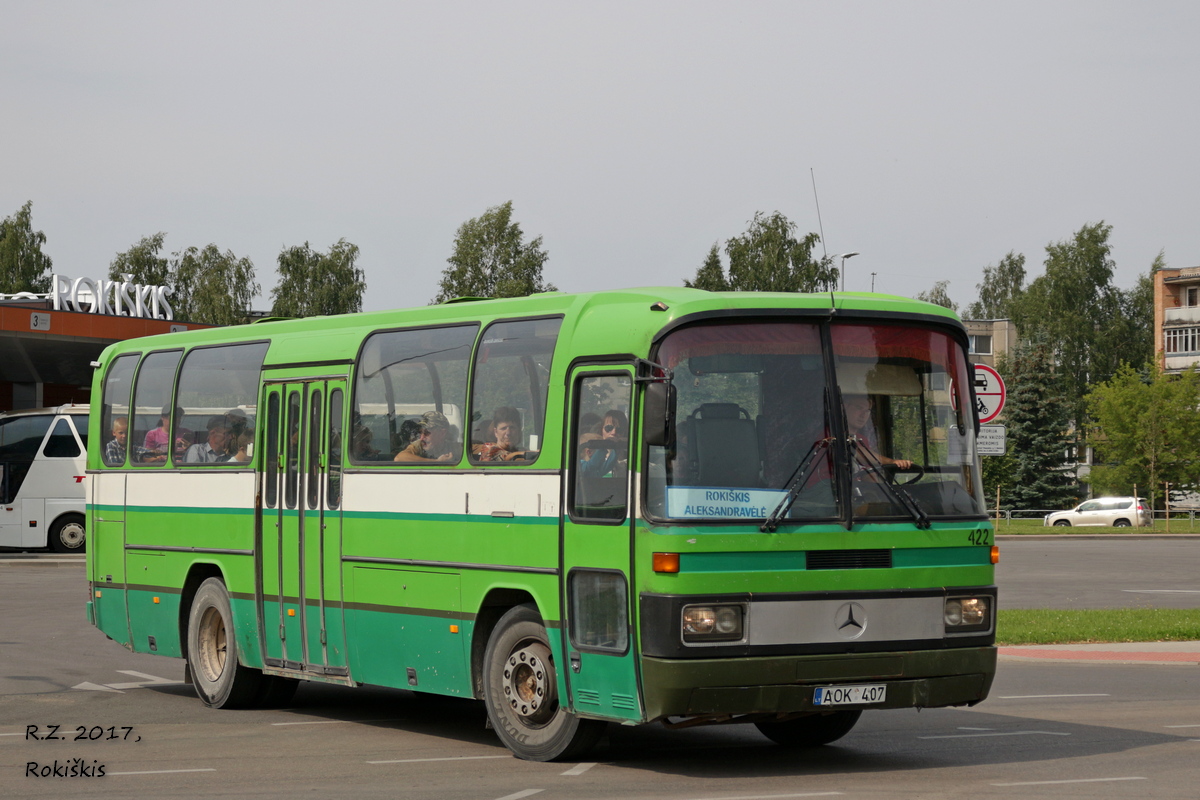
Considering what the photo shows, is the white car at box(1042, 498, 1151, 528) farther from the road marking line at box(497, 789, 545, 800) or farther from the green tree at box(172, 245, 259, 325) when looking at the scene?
the road marking line at box(497, 789, 545, 800)

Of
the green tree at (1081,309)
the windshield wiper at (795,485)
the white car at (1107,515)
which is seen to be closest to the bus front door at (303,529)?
the windshield wiper at (795,485)

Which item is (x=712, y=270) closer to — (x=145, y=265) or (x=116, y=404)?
(x=145, y=265)

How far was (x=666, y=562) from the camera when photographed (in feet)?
30.5

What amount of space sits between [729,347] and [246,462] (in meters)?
5.18

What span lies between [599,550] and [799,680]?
1.35m

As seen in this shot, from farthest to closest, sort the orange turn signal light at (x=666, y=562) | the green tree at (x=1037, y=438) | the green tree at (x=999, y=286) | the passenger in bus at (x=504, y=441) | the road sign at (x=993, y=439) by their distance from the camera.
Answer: the green tree at (x=999, y=286), the green tree at (x=1037, y=438), the road sign at (x=993, y=439), the passenger in bus at (x=504, y=441), the orange turn signal light at (x=666, y=562)

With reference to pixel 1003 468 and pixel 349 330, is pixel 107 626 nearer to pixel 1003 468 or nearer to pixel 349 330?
pixel 349 330

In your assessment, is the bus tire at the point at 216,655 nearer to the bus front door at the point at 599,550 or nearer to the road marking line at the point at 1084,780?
the bus front door at the point at 599,550

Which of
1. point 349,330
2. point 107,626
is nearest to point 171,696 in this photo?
point 107,626

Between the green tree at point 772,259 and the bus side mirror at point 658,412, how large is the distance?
2854 inches

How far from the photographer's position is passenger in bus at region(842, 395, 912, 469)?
990 centimetres

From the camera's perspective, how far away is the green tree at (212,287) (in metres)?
79.0

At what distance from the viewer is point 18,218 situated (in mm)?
82438

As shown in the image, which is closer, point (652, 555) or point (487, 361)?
point (652, 555)
